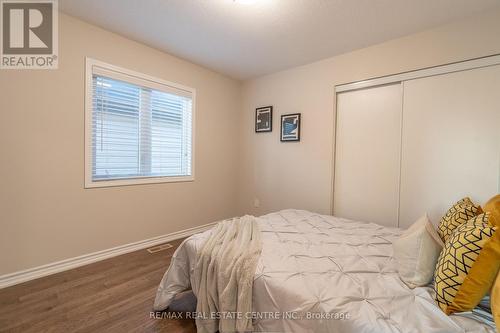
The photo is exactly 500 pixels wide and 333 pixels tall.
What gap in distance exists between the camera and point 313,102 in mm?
3188

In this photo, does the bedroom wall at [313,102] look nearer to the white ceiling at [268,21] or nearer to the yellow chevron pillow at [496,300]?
the white ceiling at [268,21]

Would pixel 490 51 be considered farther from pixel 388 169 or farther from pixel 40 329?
pixel 40 329

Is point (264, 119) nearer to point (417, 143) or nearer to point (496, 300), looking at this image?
point (417, 143)

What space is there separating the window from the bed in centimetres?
157

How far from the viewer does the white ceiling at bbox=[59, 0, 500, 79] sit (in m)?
2.01

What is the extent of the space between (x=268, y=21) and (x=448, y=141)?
7.00 ft

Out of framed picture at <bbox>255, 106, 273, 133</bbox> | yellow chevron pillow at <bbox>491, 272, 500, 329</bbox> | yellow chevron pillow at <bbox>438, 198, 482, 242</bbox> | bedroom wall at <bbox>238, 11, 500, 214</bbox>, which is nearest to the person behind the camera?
Result: yellow chevron pillow at <bbox>491, 272, 500, 329</bbox>

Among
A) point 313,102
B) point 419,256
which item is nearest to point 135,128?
point 313,102

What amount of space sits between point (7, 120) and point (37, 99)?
11.6 inches

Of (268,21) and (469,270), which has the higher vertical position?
(268,21)

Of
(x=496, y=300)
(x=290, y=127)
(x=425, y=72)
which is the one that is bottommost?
(x=496, y=300)

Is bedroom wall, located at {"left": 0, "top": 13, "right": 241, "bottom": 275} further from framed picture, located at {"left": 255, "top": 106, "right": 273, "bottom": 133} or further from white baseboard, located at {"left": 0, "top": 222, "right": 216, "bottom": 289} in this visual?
framed picture, located at {"left": 255, "top": 106, "right": 273, "bottom": 133}

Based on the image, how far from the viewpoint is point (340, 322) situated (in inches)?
39.3

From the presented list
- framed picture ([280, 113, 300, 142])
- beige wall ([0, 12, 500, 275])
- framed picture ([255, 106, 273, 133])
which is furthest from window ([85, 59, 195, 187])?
framed picture ([280, 113, 300, 142])
